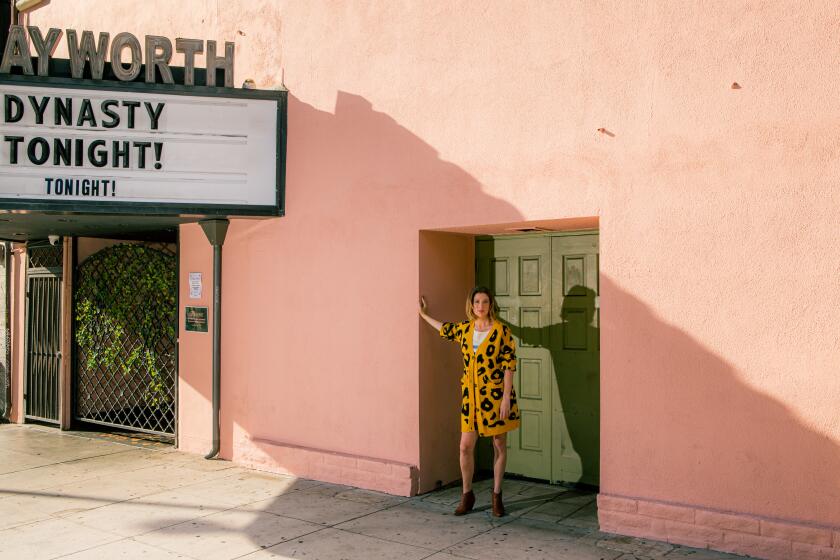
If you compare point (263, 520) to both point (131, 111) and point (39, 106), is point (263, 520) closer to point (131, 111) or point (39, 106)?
point (131, 111)

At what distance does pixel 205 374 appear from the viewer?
889 cm

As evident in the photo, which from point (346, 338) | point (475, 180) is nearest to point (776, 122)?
point (475, 180)

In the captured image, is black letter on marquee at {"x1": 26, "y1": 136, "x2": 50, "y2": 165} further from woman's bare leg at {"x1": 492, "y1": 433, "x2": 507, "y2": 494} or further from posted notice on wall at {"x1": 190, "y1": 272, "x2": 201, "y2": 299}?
woman's bare leg at {"x1": 492, "y1": 433, "x2": 507, "y2": 494}

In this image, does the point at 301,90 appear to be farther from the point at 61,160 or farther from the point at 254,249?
the point at 61,160

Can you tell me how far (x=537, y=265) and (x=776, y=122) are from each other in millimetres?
2607

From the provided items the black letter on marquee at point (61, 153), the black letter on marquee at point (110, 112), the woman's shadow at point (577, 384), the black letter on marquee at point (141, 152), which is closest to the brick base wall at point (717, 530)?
the woman's shadow at point (577, 384)

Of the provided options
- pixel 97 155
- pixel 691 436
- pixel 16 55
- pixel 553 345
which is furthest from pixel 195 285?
pixel 691 436

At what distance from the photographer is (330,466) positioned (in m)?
7.61

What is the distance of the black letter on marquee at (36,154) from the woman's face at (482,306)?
4.42m

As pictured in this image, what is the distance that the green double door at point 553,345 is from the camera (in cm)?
702

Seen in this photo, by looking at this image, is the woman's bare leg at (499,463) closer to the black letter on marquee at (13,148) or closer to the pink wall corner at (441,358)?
the pink wall corner at (441,358)

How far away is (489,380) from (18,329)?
8.12 meters

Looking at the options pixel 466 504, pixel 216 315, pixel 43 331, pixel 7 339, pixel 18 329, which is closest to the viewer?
pixel 466 504

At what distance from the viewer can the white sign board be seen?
756 centimetres
